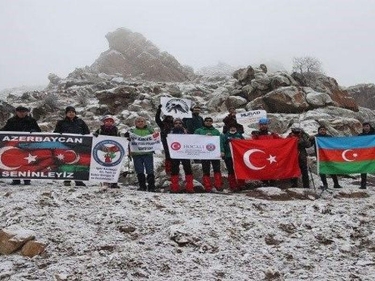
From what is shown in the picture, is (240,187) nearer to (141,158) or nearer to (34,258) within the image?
(141,158)

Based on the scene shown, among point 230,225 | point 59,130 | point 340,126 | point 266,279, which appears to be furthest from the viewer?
point 340,126

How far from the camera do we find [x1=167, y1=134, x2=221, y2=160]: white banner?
34.9 ft

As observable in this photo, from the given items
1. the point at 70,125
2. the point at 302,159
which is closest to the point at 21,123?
the point at 70,125

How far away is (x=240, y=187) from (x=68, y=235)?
5.67 meters

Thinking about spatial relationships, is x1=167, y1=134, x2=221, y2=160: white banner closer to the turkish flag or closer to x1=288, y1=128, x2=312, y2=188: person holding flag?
the turkish flag

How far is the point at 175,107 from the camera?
38.1 ft

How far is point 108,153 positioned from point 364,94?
3123 cm

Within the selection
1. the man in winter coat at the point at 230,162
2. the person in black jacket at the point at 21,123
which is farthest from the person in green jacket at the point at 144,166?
the person in black jacket at the point at 21,123

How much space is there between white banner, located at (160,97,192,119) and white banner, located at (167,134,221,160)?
3.30 feet

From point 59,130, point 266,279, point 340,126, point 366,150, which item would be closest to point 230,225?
point 266,279

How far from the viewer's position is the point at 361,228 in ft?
24.4

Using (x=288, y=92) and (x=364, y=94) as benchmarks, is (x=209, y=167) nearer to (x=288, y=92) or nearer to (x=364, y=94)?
(x=288, y=92)

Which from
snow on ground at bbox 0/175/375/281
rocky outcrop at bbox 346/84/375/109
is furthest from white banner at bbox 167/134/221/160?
rocky outcrop at bbox 346/84/375/109

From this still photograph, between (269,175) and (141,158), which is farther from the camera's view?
(269,175)
